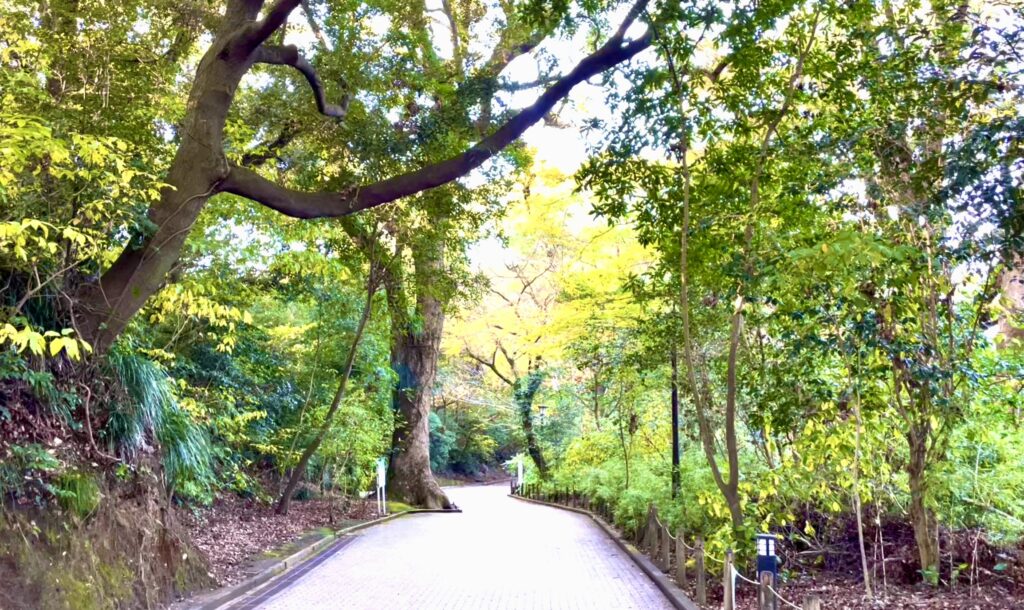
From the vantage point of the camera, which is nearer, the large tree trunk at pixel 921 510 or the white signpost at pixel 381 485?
the large tree trunk at pixel 921 510

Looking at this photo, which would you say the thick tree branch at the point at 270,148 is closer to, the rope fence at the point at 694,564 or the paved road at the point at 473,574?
the paved road at the point at 473,574

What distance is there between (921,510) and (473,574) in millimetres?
5915

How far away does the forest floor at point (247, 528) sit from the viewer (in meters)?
9.87

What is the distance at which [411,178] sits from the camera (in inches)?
332

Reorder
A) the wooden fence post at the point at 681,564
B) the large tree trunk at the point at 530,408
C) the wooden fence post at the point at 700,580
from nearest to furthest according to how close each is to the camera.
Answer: the wooden fence post at the point at 700,580 → the wooden fence post at the point at 681,564 → the large tree trunk at the point at 530,408

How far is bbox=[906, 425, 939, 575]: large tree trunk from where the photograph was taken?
7.49m

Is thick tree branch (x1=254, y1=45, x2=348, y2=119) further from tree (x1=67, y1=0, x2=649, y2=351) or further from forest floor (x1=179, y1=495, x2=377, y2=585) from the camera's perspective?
forest floor (x1=179, y1=495, x2=377, y2=585)

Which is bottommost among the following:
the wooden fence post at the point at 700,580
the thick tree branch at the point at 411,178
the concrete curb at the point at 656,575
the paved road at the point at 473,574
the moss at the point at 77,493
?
the paved road at the point at 473,574

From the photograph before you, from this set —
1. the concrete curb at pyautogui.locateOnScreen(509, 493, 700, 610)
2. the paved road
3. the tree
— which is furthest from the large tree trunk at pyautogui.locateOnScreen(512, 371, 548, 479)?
the tree

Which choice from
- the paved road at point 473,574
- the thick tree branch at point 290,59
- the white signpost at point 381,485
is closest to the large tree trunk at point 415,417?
the white signpost at point 381,485

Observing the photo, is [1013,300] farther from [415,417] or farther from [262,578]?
[415,417]

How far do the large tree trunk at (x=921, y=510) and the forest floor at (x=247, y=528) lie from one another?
7695mm

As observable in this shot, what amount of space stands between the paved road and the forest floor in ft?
2.56

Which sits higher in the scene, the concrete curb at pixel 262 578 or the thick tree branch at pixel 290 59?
the thick tree branch at pixel 290 59
